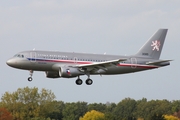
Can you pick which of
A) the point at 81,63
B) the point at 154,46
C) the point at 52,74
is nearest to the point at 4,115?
the point at 154,46

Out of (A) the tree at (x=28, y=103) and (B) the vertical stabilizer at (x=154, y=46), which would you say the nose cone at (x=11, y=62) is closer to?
(B) the vertical stabilizer at (x=154, y=46)

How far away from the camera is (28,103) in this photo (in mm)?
170500

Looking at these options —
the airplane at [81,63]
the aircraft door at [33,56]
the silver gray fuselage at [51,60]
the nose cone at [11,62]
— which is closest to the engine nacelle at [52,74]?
the airplane at [81,63]

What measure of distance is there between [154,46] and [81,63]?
1505 cm

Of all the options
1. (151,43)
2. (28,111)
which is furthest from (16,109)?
(151,43)

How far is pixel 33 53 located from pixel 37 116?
307ft

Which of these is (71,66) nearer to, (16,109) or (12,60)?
(12,60)

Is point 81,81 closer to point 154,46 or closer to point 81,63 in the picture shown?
point 81,63

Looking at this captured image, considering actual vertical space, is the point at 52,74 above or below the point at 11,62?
below

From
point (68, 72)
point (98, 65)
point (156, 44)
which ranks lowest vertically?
point (68, 72)

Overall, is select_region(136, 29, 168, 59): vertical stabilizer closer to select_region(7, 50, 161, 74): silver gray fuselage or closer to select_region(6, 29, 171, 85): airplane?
select_region(6, 29, 171, 85): airplane

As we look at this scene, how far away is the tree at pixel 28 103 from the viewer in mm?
167875

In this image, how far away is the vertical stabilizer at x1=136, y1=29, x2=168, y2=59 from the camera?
8694 cm

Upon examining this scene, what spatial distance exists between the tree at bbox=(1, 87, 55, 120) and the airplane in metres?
85.9
